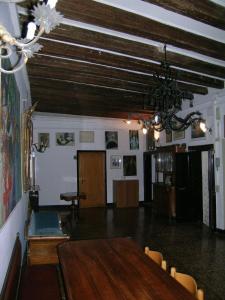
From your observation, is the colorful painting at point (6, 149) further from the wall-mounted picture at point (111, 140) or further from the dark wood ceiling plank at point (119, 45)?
the wall-mounted picture at point (111, 140)

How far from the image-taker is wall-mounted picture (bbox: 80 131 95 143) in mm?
10688

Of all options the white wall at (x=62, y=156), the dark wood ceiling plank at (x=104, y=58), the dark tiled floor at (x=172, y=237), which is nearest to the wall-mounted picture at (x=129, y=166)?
the white wall at (x=62, y=156)

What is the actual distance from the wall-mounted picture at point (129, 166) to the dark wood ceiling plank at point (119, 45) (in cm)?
626

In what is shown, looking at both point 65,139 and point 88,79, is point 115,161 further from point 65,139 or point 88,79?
point 88,79

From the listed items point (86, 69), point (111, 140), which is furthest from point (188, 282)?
point (111, 140)

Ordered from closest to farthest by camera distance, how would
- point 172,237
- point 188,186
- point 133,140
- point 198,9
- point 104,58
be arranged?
point 198,9
point 104,58
point 172,237
point 188,186
point 133,140

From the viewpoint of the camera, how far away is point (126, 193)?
34.7 ft

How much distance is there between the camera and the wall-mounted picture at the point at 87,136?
1069 cm

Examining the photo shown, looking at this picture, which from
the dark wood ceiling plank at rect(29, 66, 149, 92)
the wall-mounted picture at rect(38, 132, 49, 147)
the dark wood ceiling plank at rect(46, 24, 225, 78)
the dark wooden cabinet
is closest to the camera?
the dark wood ceiling plank at rect(46, 24, 225, 78)

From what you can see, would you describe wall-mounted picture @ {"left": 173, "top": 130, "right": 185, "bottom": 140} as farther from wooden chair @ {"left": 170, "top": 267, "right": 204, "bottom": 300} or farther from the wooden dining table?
wooden chair @ {"left": 170, "top": 267, "right": 204, "bottom": 300}

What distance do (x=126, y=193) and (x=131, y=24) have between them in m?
7.84

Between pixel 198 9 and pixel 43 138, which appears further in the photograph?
pixel 43 138

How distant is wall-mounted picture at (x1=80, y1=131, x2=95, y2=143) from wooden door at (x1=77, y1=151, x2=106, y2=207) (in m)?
0.45

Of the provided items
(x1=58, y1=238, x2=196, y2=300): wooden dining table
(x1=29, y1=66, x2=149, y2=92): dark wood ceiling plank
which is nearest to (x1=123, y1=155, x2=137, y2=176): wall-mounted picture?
Result: (x1=29, y1=66, x2=149, y2=92): dark wood ceiling plank
